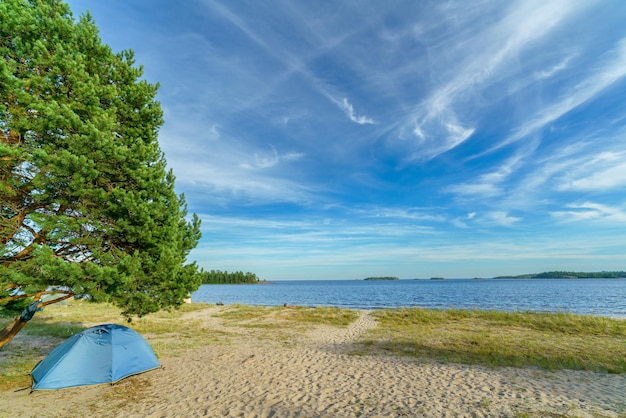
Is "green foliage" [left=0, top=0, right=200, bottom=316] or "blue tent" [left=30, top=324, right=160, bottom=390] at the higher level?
"green foliage" [left=0, top=0, right=200, bottom=316]

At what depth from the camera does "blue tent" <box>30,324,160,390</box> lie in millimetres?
9000

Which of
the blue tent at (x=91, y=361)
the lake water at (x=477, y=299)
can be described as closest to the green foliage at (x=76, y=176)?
the blue tent at (x=91, y=361)

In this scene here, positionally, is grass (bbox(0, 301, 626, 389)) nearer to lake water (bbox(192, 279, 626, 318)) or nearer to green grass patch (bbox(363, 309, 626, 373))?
green grass patch (bbox(363, 309, 626, 373))

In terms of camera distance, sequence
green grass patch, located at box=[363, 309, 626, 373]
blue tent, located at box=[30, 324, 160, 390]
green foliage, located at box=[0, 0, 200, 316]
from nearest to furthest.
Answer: green foliage, located at box=[0, 0, 200, 316] < blue tent, located at box=[30, 324, 160, 390] < green grass patch, located at box=[363, 309, 626, 373]

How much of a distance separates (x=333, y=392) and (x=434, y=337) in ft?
37.1

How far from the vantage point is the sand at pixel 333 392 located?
24.5 ft

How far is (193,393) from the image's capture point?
895 centimetres

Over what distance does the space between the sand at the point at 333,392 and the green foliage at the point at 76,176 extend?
9.28 ft

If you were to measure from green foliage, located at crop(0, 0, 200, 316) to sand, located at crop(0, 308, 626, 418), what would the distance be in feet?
9.28

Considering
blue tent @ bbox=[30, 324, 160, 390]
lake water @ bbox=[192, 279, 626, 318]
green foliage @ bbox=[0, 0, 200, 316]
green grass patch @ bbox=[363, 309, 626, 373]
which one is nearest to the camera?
green foliage @ bbox=[0, 0, 200, 316]

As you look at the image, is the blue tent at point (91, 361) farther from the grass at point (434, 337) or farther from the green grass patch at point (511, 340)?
the green grass patch at point (511, 340)

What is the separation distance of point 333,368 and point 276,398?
370 cm

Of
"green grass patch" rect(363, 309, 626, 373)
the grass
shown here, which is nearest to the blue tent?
the grass

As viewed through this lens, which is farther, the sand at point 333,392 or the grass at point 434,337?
the grass at point 434,337
